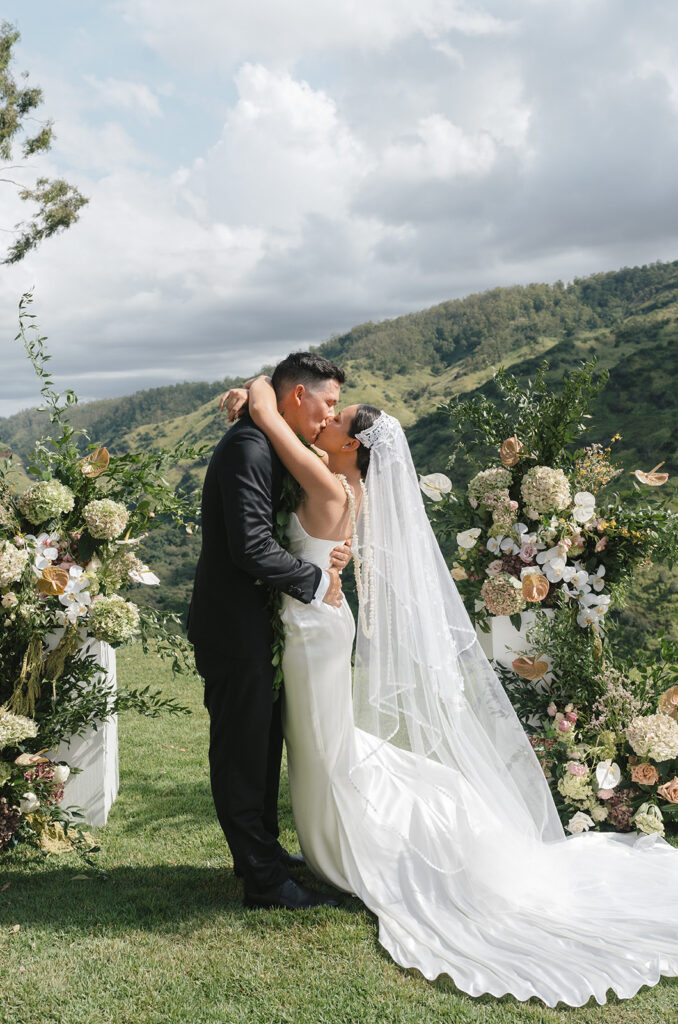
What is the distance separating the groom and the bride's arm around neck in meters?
0.06

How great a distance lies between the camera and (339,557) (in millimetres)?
3920

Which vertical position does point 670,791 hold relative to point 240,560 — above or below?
below

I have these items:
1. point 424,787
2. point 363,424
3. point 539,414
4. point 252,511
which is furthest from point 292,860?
point 539,414

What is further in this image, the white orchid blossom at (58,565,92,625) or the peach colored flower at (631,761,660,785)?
the peach colored flower at (631,761,660,785)

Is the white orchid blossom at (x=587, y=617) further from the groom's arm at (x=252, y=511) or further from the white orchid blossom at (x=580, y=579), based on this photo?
the groom's arm at (x=252, y=511)

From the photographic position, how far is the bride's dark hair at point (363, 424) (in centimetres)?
420

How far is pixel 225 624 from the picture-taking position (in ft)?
12.0

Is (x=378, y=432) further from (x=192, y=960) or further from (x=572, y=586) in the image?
(x=192, y=960)

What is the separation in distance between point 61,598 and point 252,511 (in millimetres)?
1390

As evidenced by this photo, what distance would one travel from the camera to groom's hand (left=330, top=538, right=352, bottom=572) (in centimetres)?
389

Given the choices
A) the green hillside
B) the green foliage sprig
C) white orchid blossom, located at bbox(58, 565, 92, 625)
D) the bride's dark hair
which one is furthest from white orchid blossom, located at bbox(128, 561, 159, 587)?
the green hillside

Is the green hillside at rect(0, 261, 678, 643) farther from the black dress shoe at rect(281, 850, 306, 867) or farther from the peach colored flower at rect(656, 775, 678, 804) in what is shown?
the black dress shoe at rect(281, 850, 306, 867)

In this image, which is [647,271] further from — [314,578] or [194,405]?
[314,578]

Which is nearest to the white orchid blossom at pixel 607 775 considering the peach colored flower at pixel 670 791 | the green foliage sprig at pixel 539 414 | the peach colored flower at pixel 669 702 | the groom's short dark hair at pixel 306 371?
the peach colored flower at pixel 670 791
